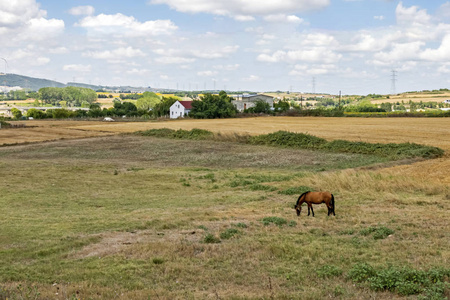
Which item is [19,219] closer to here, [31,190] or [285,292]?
[31,190]

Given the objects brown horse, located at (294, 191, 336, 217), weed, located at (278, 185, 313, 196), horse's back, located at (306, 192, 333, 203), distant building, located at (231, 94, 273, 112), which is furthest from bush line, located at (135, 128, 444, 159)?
distant building, located at (231, 94, 273, 112)

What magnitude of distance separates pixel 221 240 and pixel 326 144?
39.1 m

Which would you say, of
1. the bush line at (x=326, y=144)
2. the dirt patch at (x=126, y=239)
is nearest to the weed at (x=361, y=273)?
the dirt patch at (x=126, y=239)

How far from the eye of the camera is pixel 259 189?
24.6 m

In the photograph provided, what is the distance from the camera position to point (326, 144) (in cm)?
4975

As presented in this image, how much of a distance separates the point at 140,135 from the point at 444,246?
63958 millimetres

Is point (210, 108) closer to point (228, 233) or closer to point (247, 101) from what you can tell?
point (247, 101)

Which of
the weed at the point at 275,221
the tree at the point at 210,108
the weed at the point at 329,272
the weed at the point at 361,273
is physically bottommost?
the weed at the point at 275,221

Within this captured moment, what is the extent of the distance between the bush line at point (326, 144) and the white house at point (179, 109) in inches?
2918

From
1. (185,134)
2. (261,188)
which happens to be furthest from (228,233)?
(185,134)

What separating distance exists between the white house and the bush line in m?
74.1

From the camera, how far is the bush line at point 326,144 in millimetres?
41000

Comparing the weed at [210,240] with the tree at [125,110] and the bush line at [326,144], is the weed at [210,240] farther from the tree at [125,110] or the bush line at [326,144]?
the tree at [125,110]

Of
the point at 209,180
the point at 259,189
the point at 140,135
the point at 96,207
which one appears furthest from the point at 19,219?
the point at 140,135
